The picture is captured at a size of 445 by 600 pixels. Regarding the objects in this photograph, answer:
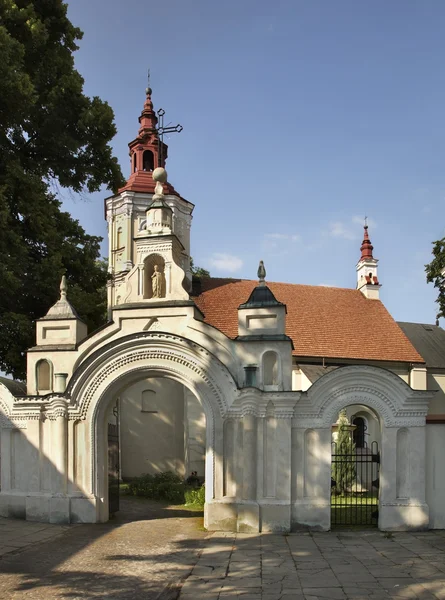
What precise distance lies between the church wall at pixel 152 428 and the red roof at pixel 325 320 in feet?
11.7

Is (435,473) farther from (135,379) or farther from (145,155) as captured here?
(145,155)

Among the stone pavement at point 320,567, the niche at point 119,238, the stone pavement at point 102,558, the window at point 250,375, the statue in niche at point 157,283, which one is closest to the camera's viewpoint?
the stone pavement at point 320,567

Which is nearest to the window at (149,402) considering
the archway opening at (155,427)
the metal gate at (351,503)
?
the archway opening at (155,427)

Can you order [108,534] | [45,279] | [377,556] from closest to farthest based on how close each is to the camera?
[377,556] < [108,534] < [45,279]

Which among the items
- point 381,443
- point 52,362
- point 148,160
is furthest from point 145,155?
point 381,443

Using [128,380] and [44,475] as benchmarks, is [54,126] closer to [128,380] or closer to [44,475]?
[128,380]

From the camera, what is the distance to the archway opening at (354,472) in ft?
42.9

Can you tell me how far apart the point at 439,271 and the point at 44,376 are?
18.5 meters

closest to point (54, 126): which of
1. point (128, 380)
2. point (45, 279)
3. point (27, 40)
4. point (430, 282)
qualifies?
point (27, 40)

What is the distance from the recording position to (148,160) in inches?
1040

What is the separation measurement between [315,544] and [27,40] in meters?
15.4

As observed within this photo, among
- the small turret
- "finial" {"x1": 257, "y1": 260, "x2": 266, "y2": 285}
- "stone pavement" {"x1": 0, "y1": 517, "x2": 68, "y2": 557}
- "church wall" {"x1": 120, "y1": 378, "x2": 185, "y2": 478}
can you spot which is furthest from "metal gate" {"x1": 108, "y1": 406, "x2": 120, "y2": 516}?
"church wall" {"x1": 120, "y1": 378, "x2": 185, "y2": 478}

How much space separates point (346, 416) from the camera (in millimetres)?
20500

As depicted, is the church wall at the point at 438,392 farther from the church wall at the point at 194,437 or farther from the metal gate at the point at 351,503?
the church wall at the point at 194,437
